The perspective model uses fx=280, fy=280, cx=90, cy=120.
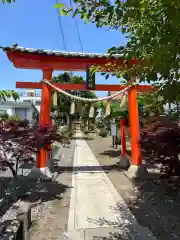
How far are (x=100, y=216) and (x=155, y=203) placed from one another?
1.56 m

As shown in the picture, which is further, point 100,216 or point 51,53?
point 51,53

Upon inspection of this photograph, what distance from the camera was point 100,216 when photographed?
17.3 feet

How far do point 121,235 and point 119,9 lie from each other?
338cm

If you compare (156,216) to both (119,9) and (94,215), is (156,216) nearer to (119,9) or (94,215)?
(94,215)

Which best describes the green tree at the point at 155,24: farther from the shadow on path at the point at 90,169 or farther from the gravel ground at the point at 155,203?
the shadow on path at the point at 90,169

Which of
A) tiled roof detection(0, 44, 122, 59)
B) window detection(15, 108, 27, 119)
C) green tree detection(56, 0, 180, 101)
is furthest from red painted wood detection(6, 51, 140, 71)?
window detection(15, 108, 27, 119)

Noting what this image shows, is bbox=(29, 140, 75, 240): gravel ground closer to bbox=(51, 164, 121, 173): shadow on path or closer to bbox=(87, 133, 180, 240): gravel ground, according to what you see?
bbox=(87, 133, 180, 240): gravel ground

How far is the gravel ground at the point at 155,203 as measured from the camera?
474 cm

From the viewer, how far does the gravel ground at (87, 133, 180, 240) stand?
4.74 meters

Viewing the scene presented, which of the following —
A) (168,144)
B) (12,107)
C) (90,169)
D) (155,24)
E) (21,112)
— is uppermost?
(12,107)

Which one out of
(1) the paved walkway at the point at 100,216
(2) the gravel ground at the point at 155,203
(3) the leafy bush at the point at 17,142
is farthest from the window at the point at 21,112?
(3) the leafy bush at the point at 17,142

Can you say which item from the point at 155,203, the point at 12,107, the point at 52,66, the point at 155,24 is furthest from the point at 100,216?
the point at 12,107

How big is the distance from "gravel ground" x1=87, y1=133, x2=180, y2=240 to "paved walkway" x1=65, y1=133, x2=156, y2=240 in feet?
0.67

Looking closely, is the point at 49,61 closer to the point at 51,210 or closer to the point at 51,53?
the point at 51,53
